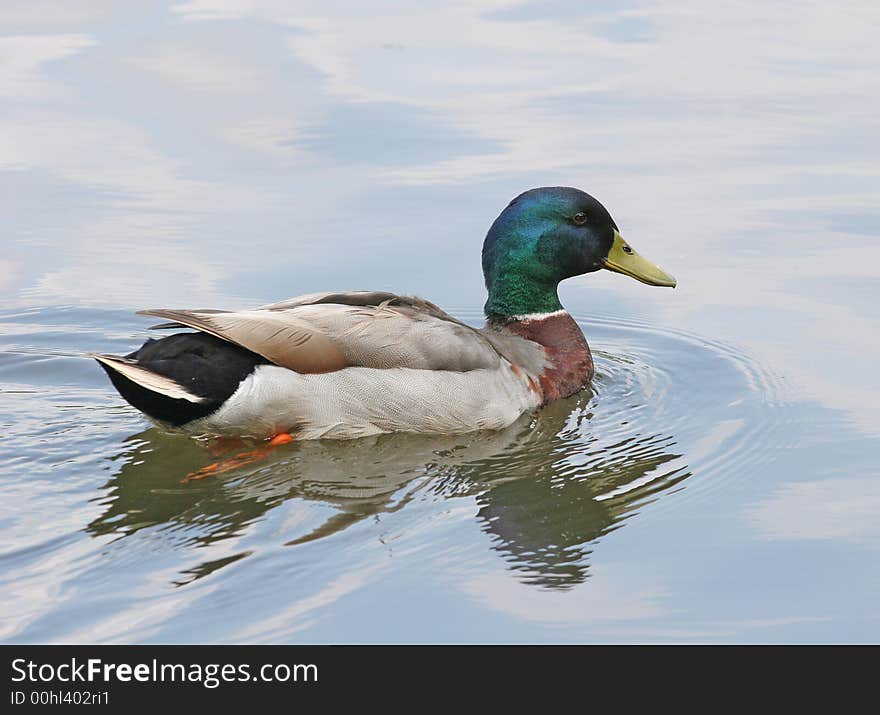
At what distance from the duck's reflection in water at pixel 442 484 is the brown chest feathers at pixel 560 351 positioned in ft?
1.44

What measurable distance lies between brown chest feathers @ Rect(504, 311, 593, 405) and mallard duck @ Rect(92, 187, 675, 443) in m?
0.01

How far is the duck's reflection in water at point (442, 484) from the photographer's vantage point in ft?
21.1

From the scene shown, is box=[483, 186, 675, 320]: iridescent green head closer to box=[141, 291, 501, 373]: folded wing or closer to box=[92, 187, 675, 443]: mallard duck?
box=[92, 187, 675, 443]: mallard duck

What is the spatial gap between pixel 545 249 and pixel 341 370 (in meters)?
1.67

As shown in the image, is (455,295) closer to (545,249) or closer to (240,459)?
(545,249)

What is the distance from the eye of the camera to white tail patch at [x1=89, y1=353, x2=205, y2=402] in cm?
714

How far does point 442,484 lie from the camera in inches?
278

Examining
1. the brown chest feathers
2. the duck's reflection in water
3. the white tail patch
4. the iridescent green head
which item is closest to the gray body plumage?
the duck's reflection in water

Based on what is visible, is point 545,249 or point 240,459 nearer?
point 240,459

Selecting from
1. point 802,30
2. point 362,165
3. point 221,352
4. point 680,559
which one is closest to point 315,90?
point 362,165

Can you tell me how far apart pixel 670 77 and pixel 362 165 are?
3.16 m

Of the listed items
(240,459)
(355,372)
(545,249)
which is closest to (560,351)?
(545,249)

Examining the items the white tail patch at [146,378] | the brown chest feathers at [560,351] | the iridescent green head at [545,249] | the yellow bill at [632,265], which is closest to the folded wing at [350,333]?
the white tail patch at [146,378]

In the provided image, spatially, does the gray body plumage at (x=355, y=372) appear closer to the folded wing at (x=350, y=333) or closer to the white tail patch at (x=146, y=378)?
the folded wing at (x=350, y=333)
